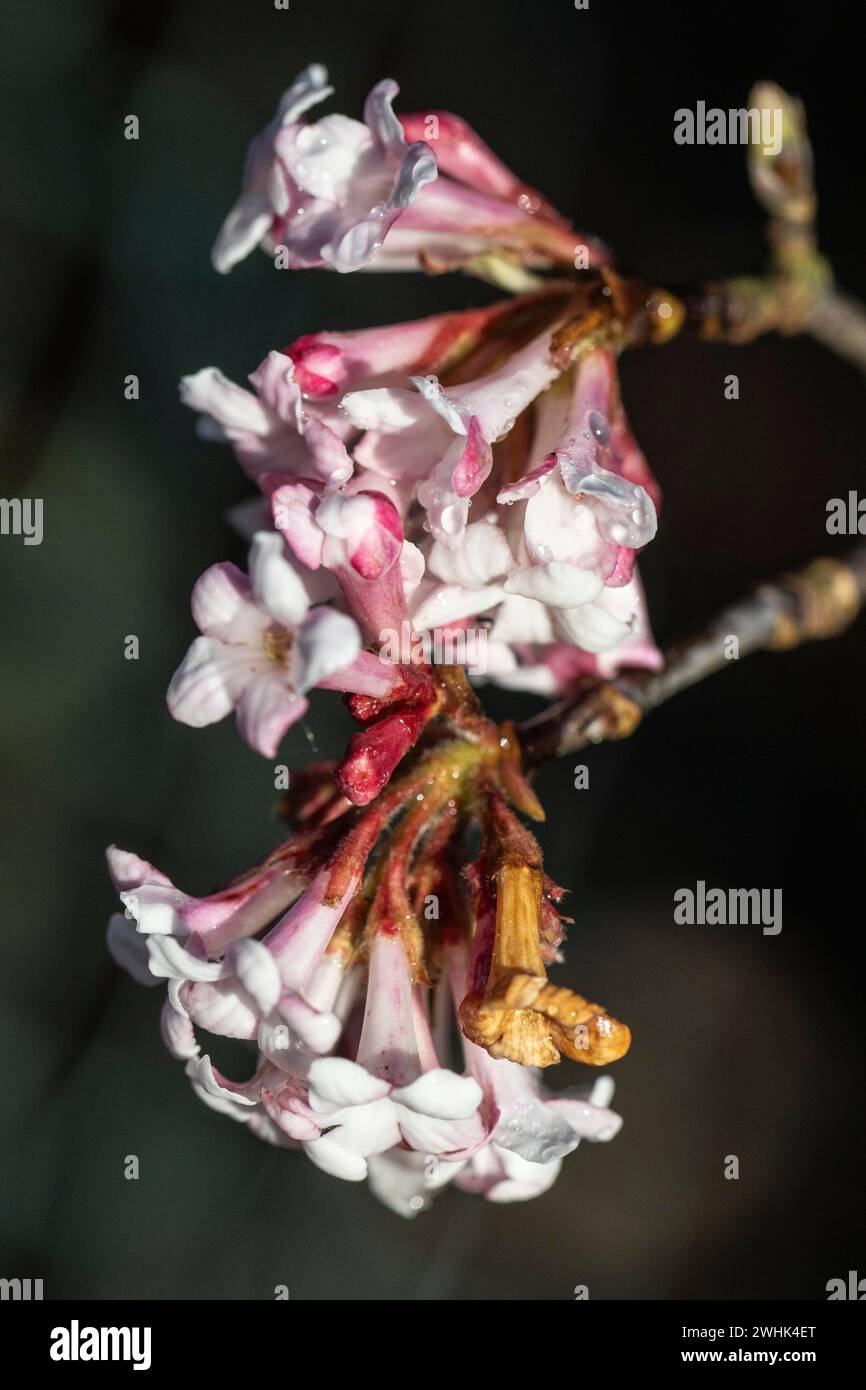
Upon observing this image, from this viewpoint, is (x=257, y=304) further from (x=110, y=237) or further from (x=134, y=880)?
(x=134, y=880)

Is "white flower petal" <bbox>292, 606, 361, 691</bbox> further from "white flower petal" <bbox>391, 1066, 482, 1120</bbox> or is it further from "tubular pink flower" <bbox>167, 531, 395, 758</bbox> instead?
"white flower petal" <bbox>391, 1066, 482, 1120</bbox>

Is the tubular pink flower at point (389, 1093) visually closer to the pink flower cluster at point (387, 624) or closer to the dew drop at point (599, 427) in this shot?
the pink flower cluster at point (387, 624)

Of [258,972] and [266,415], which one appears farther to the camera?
[266,415]

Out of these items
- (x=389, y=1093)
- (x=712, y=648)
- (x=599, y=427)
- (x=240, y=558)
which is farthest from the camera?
(x=240, y=558)

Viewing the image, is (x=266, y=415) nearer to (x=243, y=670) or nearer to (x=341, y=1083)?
(x=243, y=670)

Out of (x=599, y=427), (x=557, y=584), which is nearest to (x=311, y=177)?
(x=599, y=427)

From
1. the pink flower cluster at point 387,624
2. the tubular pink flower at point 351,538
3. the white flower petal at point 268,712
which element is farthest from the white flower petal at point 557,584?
the white flower petal at point 268,712
